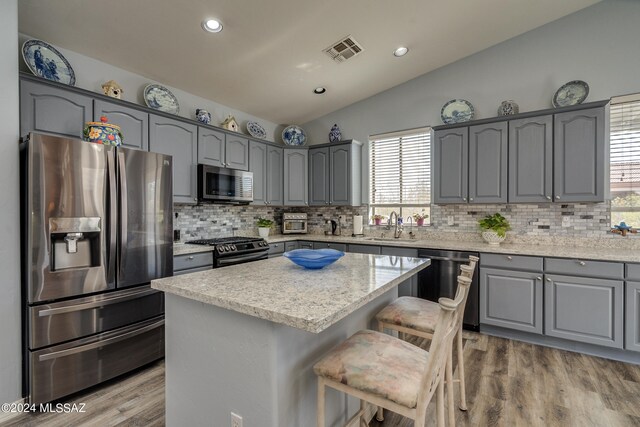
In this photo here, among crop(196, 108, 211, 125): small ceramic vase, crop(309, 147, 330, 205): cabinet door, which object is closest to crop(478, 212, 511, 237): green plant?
crop(309, 147, 330, 205): cabinet door

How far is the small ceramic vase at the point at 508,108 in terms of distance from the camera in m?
3.23

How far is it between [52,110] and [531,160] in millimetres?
4226

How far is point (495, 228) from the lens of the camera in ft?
10.6

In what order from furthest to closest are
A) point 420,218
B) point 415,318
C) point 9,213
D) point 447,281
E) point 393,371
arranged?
point 420,218 < point 447,281 < point 9,213 < point 415,318 < point 393,371

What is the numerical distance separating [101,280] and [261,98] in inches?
108

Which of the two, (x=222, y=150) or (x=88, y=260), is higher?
(x=222, y=150)

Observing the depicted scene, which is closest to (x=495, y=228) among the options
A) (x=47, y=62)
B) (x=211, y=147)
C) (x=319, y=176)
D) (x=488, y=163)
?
(x=488, y=163)

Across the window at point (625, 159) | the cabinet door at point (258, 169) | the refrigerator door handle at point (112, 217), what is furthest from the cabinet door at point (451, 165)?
the refrigerator door handle at point (112, 217)

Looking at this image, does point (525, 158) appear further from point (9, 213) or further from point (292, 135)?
point (9, 213)

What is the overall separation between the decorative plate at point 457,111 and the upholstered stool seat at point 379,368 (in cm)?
307

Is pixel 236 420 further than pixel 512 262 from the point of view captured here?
No

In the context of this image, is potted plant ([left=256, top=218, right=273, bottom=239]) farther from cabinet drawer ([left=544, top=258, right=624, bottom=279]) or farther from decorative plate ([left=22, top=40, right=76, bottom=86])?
cabinet drawer ([left=544, top=258, right=624, bottom=279])

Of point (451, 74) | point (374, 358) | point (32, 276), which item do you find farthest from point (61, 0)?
point (451, 74)

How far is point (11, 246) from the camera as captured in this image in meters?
1.85
